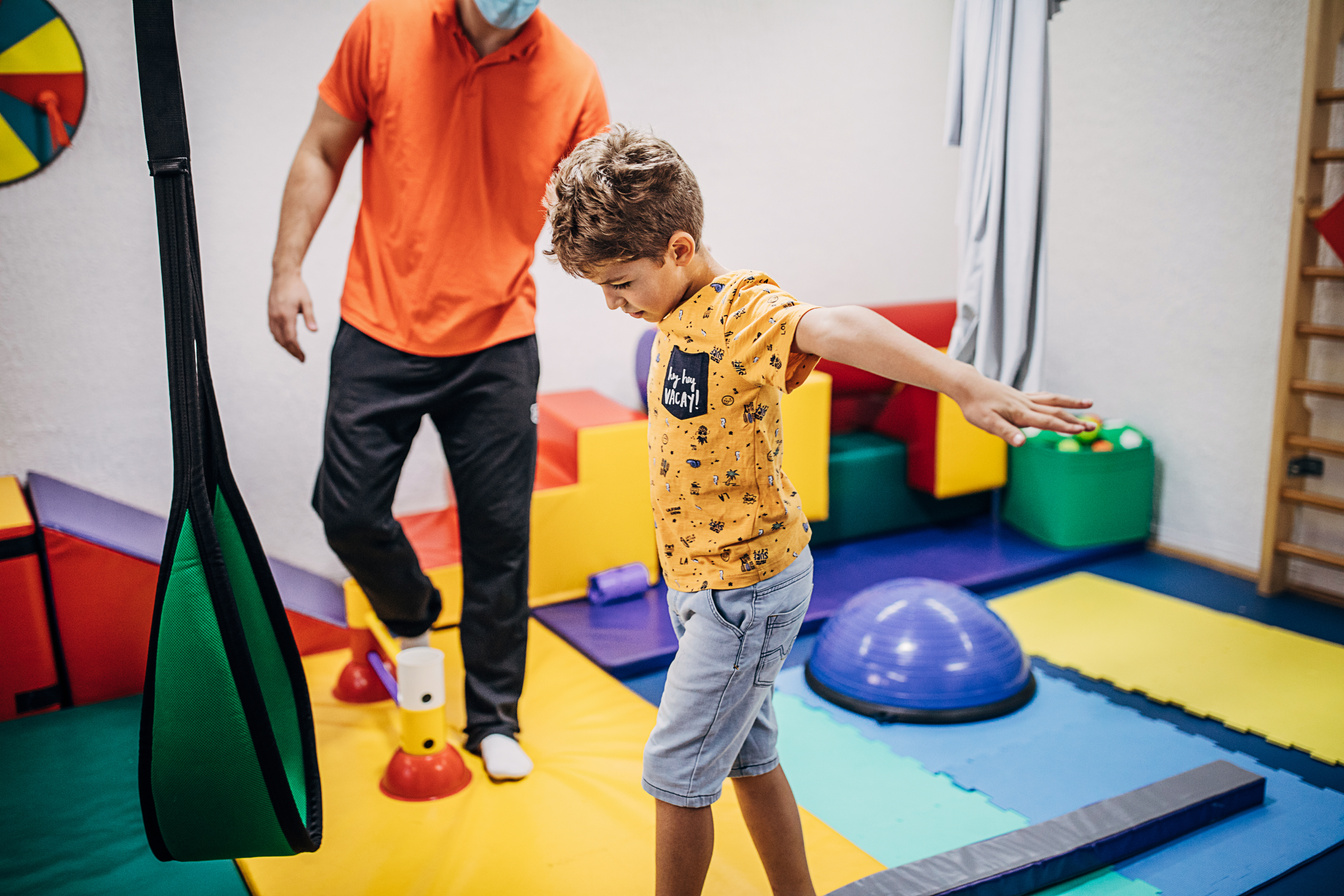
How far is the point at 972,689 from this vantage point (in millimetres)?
2367

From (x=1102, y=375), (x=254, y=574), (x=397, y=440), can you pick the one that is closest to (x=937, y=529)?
(x=1102, y=375)

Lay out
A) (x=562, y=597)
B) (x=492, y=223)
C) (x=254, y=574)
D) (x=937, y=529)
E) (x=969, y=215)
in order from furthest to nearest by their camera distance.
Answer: (x=937, y=529), (x=562, y=597), (x=969, y=215), (x=492, y=223), (x=254, y=574)

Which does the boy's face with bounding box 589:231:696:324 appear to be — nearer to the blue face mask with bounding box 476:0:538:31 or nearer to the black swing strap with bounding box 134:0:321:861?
the black swing strap with bounding box 134:0:321:861

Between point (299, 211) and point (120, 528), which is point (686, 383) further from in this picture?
point (120, 528)

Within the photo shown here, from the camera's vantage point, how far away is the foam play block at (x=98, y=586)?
230 cm

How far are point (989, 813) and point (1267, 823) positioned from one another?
1.74 ft

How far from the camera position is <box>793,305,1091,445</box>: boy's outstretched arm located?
41.7 inches

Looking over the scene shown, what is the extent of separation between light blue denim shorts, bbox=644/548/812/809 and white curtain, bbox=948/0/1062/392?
3.13 ft

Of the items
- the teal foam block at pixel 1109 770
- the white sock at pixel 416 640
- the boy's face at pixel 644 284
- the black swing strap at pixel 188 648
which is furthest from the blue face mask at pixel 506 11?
the teal foam block at pixel 1109 770

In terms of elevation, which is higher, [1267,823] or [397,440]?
[397,440]

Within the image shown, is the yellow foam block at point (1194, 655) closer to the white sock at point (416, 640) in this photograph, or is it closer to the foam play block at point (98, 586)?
the white sock at point (416, 640)

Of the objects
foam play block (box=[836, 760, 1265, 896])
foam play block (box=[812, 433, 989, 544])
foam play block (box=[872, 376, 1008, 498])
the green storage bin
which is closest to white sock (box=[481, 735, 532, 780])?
foam play block (box=[836, 760, 1265, 896])

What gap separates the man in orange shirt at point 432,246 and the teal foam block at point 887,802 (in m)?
0.64

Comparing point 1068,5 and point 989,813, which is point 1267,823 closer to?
point 989,813
